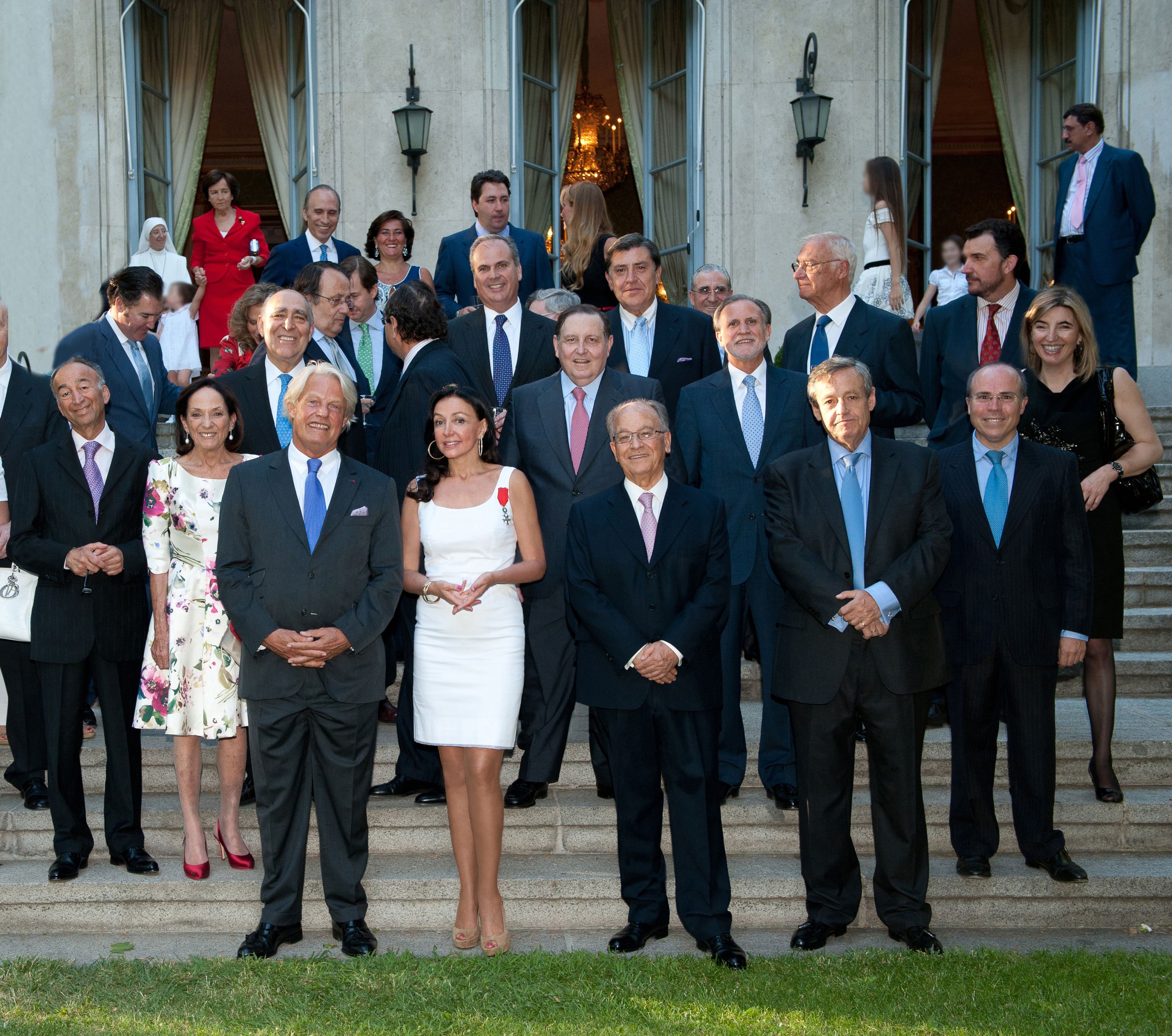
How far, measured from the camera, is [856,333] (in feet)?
19.3

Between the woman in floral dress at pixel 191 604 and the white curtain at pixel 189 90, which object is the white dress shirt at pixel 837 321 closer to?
the woman in floral dress at pixel 191 604

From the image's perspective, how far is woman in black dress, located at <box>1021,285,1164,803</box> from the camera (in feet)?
18.2

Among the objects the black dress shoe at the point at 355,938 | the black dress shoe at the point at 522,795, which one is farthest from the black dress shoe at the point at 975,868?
the black dress shoe at the point at 355,938

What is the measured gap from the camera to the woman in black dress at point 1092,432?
5.55m

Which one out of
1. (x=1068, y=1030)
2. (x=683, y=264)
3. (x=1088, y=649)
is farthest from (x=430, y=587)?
(x=683, y=264)

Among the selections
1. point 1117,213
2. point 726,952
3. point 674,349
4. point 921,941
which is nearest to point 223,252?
point 674,349

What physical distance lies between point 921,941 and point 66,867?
11.4 feet

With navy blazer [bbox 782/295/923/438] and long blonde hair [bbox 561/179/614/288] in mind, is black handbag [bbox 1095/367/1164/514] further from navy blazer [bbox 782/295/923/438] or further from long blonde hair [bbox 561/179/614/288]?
long blonde hair [bbox 561/179/614/288]

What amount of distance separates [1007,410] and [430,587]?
97.3 inches

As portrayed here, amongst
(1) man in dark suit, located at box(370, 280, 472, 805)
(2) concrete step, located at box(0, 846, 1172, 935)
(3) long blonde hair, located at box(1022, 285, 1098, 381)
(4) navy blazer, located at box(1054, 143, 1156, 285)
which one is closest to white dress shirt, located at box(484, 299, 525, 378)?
(1) man in dark suit, located at box(370, 280, 472, 805)

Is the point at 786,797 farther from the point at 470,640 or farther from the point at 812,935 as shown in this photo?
the point at 470,640

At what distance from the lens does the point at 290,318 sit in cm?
558

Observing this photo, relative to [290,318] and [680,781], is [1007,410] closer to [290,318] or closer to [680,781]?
[680,781]

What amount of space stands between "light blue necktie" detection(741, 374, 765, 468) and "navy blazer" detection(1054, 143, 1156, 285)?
4.52m
